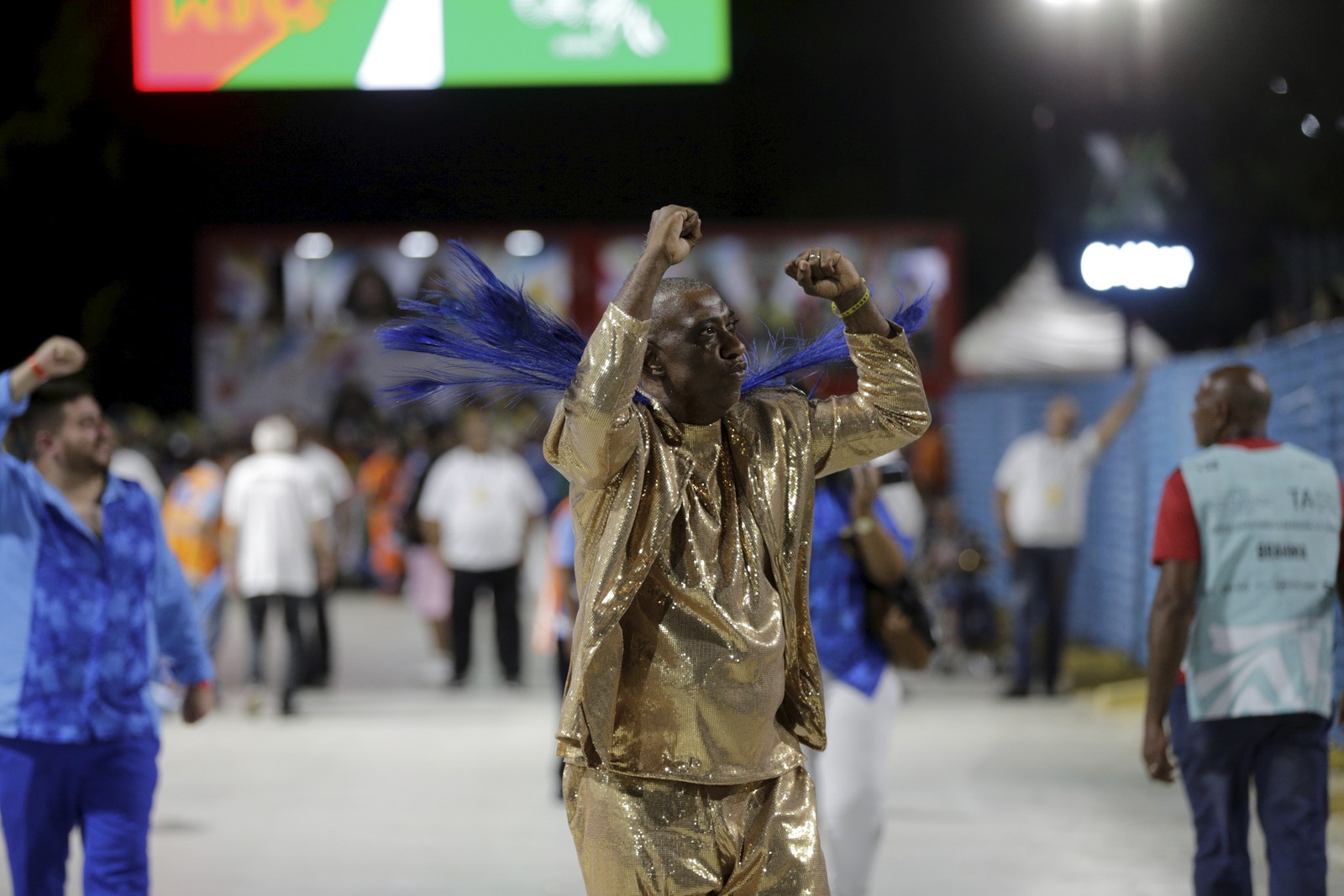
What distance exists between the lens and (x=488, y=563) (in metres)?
12.4

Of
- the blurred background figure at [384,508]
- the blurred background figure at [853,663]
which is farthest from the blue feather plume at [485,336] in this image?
the blurred background figure at [384,508]

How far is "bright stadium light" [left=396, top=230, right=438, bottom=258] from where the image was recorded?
23.8 m

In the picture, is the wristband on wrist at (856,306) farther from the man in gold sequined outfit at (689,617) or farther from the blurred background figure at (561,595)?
the blurred background figure at (561,595)

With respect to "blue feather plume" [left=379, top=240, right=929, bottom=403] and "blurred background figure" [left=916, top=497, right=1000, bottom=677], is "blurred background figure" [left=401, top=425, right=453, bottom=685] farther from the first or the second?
"blue feather plume" [left=379, top=240, right=929, bottom=403]

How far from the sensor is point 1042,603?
38.0ft

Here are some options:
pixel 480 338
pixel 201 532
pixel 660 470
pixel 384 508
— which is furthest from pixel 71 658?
pixel 384 508

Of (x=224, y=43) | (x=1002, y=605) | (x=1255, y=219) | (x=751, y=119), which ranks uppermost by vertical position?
(x=751, y=119)

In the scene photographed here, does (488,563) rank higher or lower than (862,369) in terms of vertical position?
lower

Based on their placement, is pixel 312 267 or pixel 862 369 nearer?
pixel 862 369

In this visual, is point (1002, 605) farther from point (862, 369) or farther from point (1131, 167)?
point (862, 369)

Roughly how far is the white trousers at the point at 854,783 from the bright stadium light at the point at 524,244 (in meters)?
18.7

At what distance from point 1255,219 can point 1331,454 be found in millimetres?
5536

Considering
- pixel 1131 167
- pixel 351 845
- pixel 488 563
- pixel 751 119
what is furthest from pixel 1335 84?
pixel 751 119

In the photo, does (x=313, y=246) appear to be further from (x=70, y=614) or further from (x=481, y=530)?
(x=70, y=614)
